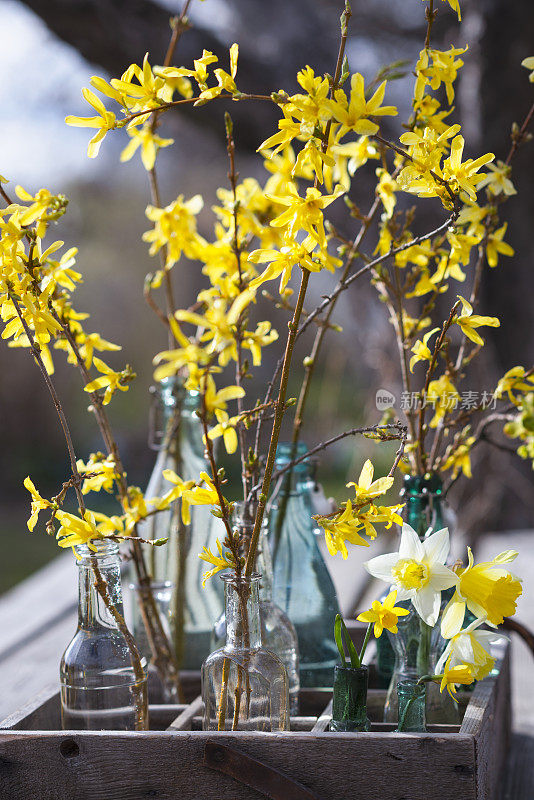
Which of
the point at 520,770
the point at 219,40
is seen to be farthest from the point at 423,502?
the point at 219,40

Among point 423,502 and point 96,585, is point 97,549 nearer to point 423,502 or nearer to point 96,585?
point 96,585

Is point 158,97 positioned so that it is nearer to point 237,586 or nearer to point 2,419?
point 237,586

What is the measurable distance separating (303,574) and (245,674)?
0.24 metres

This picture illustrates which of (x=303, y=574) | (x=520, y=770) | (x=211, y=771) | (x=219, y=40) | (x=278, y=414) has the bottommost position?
(x=520, y=770)

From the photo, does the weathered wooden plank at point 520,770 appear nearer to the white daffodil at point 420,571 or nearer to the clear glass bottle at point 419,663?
the clear glass bottle at point 419,663

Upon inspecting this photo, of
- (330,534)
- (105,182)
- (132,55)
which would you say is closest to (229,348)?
(330,534)

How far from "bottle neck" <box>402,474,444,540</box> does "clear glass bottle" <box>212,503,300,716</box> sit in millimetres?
142

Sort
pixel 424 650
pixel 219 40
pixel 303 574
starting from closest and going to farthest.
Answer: pixel 424 650 < pixel 303 574 < pixel 219 40

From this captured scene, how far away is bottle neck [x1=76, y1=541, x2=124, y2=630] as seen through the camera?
69 centimetres

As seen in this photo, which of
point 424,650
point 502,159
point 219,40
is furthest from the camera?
point 502,159

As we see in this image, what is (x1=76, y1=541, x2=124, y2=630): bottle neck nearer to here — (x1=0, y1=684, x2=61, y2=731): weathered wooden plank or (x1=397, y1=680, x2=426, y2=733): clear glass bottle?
(x1=0, y1=684, x2=61, y2=731): weathered wooden plank

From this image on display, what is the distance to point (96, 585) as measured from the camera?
69 centimetres

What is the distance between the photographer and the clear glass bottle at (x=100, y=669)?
2.29 ft

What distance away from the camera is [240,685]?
66 centimetres
